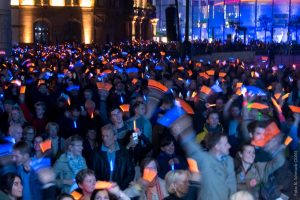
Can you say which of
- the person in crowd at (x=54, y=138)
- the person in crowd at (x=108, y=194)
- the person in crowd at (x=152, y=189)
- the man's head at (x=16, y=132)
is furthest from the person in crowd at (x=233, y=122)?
the person in crowd at (x=108, y=194)

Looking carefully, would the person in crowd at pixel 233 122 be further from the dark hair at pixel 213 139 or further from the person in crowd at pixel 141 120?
the dark hair at pixel 213 139

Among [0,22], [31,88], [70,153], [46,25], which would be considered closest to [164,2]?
[46,25]

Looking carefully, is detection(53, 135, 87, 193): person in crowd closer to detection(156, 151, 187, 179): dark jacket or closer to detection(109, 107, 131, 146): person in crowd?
detection(156, 151, 187, 179): dark jacket

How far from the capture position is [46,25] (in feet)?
274

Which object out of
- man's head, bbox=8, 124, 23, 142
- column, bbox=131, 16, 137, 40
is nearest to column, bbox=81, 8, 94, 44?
column, bbox=131, 16, 137, 40

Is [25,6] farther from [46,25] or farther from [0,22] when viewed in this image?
[0,22]

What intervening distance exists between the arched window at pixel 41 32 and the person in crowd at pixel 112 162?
7257cm

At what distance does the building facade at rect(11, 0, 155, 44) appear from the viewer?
81875 millimetres

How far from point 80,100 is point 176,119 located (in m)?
6.49

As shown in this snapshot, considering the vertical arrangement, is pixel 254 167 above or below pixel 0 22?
below

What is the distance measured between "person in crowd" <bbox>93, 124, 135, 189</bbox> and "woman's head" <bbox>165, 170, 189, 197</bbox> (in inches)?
79.5

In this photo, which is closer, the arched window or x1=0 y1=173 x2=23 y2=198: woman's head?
x1=0 y1=173 x2=23 y2=198: woman's head

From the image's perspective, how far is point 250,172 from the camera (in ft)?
29.7

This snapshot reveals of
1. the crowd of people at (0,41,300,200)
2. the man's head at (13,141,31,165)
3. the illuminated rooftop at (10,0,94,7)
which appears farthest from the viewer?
the illuminated rooftop at (10,0,94,7)
